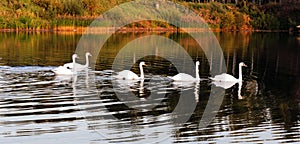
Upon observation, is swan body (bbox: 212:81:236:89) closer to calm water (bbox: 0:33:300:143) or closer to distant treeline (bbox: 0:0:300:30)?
calm water (bbox: 0:33:300:143)

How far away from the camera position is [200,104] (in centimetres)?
1623

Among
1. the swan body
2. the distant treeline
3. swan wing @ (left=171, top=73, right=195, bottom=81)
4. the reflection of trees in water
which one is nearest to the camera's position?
the reflection of trees in water

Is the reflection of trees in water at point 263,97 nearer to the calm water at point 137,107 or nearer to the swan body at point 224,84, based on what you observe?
the calm water at point 137,107

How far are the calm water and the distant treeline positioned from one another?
94.2 ft

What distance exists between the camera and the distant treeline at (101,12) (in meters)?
54.1

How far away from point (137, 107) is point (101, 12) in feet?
151

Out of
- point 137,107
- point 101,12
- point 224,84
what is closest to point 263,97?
point 224,84

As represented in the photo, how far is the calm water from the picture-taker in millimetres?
12195

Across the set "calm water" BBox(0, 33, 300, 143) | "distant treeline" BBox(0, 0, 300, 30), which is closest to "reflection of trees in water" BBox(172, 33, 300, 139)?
"calm water" BBox(0, 33, 300, 143)

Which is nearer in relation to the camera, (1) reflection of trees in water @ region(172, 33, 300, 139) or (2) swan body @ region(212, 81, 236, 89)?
(1) reflection of trees in water @ region(172, 33, 300, 139)

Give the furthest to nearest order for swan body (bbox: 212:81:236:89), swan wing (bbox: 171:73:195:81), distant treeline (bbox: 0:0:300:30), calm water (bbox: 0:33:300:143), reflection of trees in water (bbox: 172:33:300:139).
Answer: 1. distant treeline (bbox: 0:0:300:30)
2. swan wing (bbox: 171:73:195:81)
3. swan body (bbox: 212:81:236:89)
4. reflection of trees in water (bbox: 172:33:300:139)
5. calm water (bbox: 0:33:300:143)

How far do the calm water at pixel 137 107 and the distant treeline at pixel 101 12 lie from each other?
2872 cm

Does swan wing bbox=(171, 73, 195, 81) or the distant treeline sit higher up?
the distant treeline

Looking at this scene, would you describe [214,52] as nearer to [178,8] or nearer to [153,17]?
[153,17]
